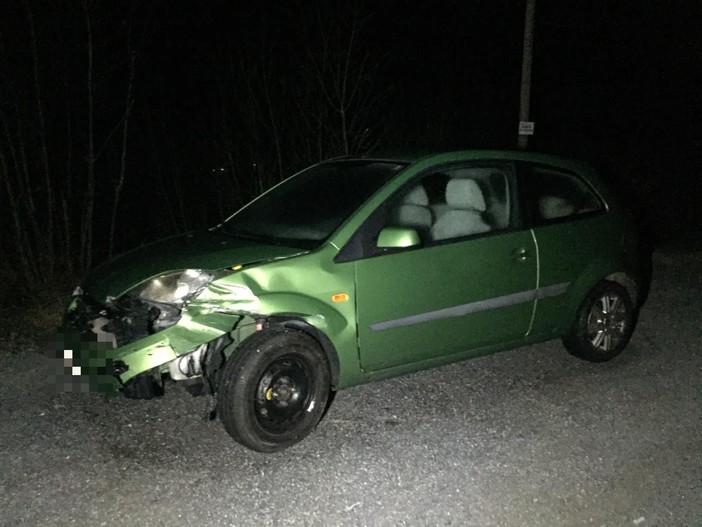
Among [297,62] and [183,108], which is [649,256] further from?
[183,108]

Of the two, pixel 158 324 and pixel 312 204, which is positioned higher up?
pixel 312 204

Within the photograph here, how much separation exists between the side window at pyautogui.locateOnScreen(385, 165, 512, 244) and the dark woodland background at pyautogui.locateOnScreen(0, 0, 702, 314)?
335 mm

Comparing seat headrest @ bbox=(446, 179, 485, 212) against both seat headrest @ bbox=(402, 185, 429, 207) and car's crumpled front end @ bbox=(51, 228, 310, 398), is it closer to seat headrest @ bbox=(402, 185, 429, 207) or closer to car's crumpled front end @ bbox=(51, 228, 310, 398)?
seat headrest @ bbox=(402, 185, 429, 207)

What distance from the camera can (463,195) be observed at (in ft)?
16.5

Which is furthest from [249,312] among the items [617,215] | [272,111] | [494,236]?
[272,111]

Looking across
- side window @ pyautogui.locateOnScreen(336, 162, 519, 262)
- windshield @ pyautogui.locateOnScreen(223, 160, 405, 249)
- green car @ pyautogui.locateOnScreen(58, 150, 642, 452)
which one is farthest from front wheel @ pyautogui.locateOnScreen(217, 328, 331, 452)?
side window @ pyautogui.locateOnScreen(336, 162, 519, 262)

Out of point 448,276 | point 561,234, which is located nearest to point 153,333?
point 448,276

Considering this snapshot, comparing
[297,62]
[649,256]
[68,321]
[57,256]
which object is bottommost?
[649,256]

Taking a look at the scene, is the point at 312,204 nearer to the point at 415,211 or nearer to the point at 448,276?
the point at 415,211

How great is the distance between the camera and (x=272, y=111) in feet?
36.4

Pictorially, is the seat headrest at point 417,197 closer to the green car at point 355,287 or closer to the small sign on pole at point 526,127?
the green car at point 355,287

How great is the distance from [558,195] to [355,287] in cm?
199

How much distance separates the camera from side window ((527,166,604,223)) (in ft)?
17.3

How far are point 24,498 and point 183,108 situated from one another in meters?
14.0
